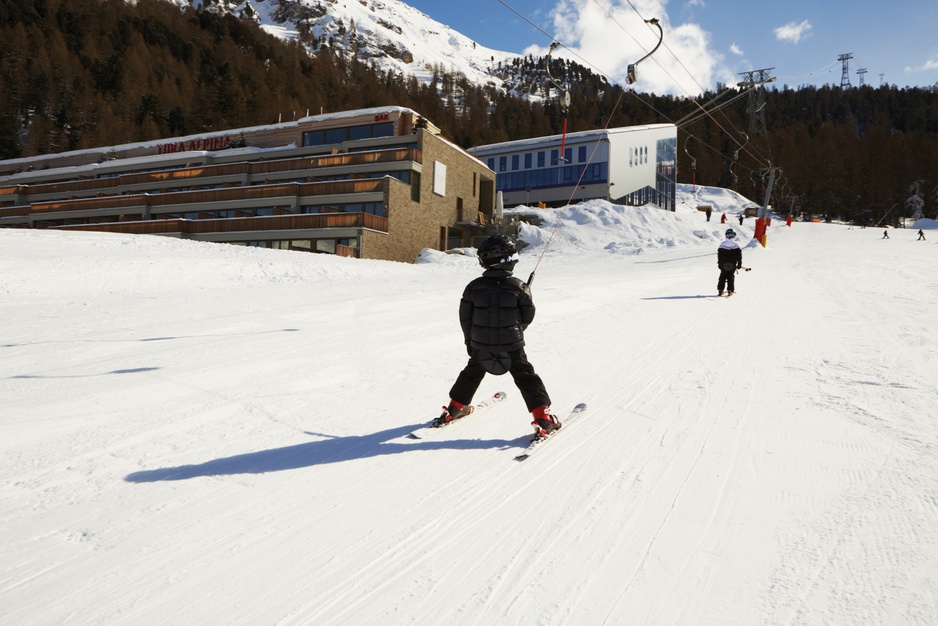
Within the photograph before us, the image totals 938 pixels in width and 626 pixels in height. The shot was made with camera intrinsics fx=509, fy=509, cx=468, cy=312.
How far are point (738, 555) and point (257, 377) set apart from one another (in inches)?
181

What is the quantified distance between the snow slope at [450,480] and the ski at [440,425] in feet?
0.42

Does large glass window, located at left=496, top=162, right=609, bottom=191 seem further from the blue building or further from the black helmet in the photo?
the black helmet

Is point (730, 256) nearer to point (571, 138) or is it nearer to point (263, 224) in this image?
point (263, 224)

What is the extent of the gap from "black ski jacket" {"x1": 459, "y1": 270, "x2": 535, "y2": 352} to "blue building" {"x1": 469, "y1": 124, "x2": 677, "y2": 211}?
4166 centimetres

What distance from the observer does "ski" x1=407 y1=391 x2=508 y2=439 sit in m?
3.89

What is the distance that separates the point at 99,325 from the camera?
7.88 metres

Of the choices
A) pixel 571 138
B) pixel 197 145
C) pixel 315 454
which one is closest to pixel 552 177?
pixel 571 138

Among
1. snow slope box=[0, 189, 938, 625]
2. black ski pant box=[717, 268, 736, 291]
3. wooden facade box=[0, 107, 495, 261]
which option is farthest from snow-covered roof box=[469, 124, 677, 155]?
snow slope box=[0, 189, 938, 625]

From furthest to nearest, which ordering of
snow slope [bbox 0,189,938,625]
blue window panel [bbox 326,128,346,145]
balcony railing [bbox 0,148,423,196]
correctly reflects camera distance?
1. blue window panel [bbox 326,128,346,145]
2. balcony railing [bbox 0,148,423,196]
3. snow slope [bbox 0,189,938,625]

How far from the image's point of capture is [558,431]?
3949 millimetres

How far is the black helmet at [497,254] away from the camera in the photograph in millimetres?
3852

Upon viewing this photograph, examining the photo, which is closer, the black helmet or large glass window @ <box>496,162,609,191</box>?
the black helmet

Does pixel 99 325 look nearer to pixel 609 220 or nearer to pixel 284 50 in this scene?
pixel 609 220

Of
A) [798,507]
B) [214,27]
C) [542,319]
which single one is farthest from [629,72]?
[214,27]
